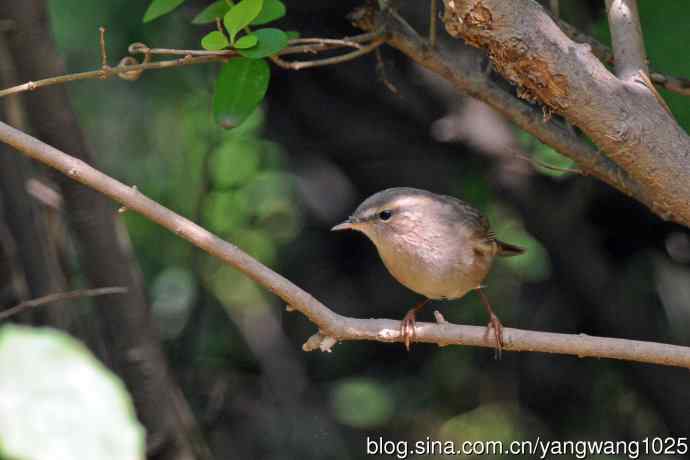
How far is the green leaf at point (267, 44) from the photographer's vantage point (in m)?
2.68

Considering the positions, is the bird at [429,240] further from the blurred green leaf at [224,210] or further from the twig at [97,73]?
the twig at [97,73]

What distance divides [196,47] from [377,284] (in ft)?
5.64

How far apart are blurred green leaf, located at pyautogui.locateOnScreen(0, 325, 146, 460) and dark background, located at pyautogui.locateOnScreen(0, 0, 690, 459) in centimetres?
315

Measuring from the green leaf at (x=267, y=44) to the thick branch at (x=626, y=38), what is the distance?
99 centimetres

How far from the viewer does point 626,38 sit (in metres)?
2.68

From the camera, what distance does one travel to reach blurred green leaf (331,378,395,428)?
528cm

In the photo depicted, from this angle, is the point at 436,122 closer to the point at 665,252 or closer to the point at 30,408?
the point at 665,252

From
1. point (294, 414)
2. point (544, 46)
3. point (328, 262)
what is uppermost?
point (544, 46)

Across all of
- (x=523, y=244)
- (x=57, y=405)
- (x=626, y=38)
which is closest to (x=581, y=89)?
(x=626, y=38)

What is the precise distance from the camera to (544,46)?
230 centimetres

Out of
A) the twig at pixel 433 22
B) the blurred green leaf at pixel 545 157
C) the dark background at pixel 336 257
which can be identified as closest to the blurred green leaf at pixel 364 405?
the dark background at pixel 336 257

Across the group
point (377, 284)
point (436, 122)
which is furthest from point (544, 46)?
point (377, 284)

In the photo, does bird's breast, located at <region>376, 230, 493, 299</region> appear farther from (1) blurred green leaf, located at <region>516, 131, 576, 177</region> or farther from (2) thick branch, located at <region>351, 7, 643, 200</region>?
(2) thick branch, located at <region>351, 7, 643, 200</region>

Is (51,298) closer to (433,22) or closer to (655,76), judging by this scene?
(433,22)
